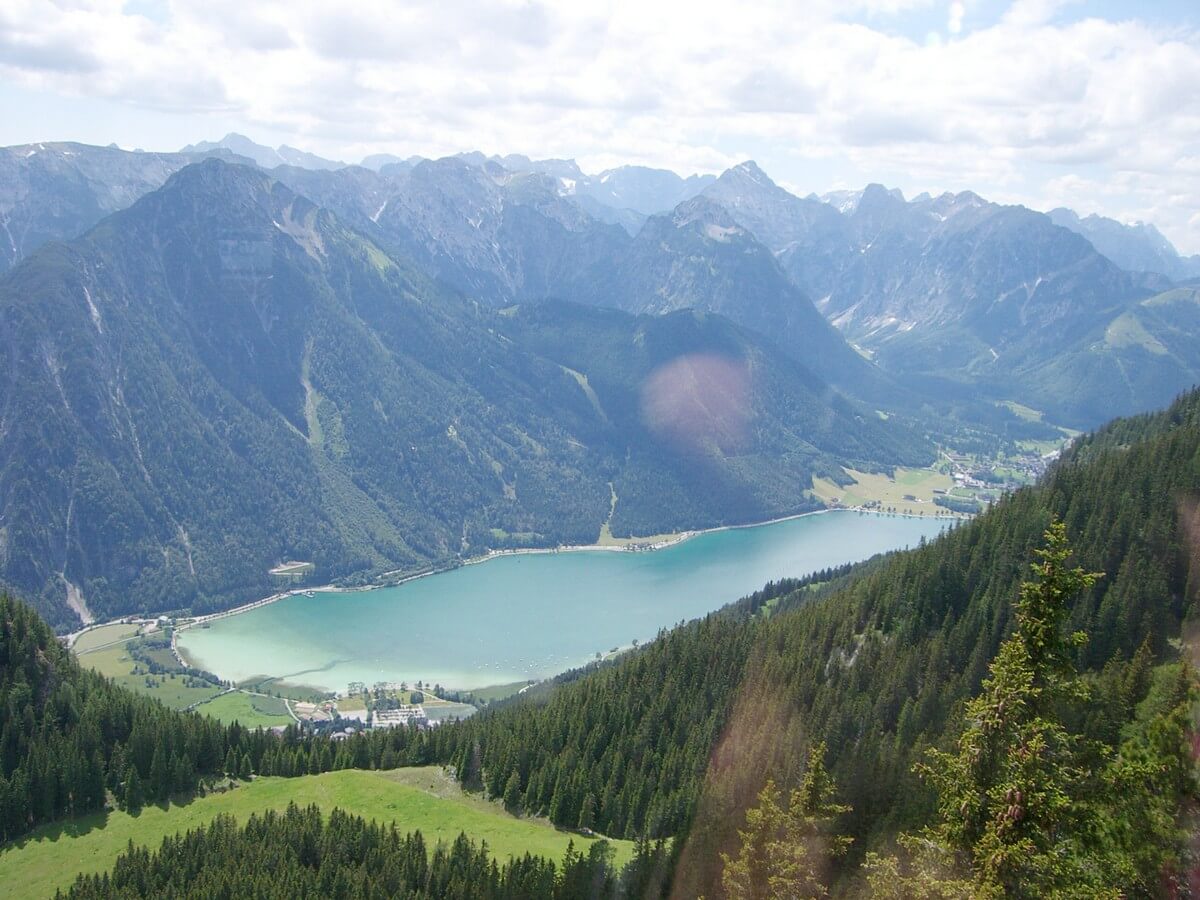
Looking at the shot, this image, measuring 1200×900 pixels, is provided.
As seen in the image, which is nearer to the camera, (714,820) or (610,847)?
(714,820)

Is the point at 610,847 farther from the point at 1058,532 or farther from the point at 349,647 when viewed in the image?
the point at 349,647

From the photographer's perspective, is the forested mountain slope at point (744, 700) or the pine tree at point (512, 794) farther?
the pine tree at point (512, 794)

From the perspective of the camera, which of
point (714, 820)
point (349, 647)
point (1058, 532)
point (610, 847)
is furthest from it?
point (349, 647)

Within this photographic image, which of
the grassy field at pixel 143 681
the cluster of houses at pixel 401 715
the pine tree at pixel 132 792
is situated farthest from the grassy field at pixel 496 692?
the pine tree at pixel 132 792

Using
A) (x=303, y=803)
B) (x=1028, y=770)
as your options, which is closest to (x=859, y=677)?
(x=303, y=803)

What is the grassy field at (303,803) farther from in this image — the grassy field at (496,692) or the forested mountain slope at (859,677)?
the grassy field at (496,692)

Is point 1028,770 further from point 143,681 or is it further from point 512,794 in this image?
point 143,681

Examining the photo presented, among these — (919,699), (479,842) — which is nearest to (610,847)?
(479,842)
